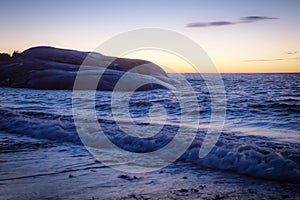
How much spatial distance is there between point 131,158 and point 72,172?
48.1 inches

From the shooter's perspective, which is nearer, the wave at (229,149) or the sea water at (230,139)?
the wave at (229,149)

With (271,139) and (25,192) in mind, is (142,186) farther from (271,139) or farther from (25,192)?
(271,139)

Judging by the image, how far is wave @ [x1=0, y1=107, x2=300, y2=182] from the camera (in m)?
4.09

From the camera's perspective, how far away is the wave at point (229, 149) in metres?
4.09

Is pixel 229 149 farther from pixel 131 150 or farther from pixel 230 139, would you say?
pixel 131 150

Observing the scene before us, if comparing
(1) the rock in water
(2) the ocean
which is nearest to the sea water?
(2) the ocean

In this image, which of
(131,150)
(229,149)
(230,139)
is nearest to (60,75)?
(131,150)

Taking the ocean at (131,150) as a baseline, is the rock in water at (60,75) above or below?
above

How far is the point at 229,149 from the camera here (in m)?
4.99

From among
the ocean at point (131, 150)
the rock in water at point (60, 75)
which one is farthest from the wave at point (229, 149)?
the rock in water at point (60, 75)

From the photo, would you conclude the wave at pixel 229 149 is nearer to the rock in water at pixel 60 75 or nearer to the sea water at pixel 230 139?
the sea water at pixel 230 139

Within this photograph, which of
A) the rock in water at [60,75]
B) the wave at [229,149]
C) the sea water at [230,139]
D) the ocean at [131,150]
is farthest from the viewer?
the rock in water at [60,75]

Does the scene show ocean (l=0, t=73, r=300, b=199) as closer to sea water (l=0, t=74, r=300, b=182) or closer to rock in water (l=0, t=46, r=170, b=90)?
sea water (l=0, t=74, r=300, b=182)

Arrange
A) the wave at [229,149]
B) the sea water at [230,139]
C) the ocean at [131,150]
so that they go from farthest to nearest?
the sea water at [230,139]
the wave at [229,149]
the ocean at [131,150]
